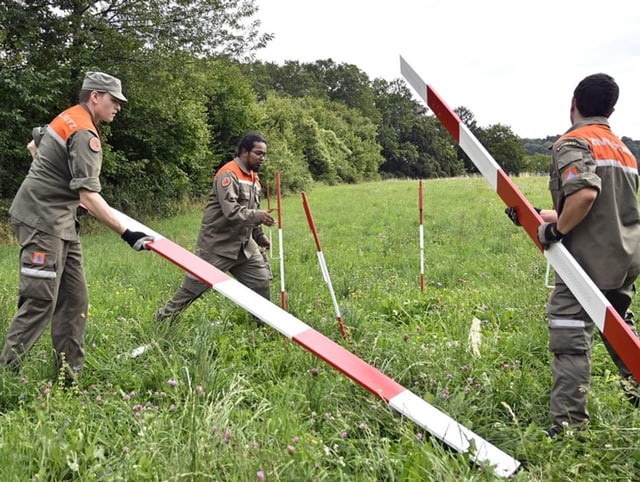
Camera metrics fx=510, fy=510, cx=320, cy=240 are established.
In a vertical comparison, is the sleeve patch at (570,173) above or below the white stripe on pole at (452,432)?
above

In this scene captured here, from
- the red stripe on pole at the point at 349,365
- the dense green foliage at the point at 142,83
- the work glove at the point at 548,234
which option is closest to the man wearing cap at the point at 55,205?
the red stripe on pole at the point at 349,365

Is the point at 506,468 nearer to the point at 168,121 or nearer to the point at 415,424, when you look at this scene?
the point at 415,424

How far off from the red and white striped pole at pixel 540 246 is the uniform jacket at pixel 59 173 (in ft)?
6.83

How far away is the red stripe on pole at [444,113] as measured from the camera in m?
2.76

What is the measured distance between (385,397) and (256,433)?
0.73 meters

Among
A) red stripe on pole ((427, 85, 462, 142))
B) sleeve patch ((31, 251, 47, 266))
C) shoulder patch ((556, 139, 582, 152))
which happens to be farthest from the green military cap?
shoulder patch ((556, 139, 582, 152))

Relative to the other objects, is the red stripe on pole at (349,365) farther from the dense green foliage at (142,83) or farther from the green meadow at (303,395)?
the dense green foliage at (142,83)

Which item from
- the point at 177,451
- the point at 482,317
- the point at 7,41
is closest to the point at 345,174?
the point at 7,41

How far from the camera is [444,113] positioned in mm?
2799

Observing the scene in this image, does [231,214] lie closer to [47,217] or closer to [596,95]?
[47,217]

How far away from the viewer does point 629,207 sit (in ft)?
9.63

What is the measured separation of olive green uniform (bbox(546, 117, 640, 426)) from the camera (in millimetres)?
2850

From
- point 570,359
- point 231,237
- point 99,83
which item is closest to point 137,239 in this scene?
point 99,83

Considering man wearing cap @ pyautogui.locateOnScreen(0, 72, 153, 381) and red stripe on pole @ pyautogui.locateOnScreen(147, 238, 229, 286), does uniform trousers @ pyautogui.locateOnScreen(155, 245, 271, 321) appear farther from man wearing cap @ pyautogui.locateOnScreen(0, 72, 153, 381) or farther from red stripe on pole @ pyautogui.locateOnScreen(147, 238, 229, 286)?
red stripe on pole @ pyautogui.locateOnScreen(147, 238, 229, 286)
